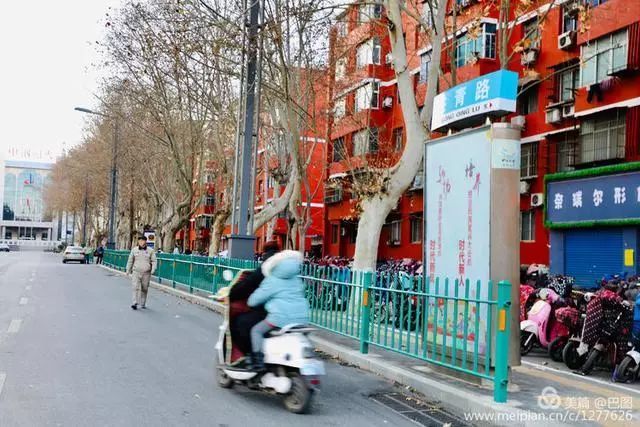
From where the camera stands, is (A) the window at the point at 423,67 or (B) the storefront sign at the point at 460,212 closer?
(B) the storefront sign at the point at 460,212

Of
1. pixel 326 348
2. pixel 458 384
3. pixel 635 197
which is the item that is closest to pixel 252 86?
pixel 326 348

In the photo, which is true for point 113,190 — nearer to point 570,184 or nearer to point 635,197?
point 570,184

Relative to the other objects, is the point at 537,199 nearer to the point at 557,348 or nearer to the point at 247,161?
the point at 247,161

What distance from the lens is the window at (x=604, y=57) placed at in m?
18.8

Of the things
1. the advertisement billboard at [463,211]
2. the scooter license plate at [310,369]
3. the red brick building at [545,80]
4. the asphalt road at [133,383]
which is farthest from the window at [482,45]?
the scooter license plate at [310,369]

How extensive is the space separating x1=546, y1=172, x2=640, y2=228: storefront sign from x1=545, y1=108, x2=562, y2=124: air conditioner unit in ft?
6.88

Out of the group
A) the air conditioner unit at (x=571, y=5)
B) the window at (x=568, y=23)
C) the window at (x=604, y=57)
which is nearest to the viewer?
the air conditioner unit at (x=571, y=5)

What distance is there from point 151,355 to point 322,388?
2.71 meters

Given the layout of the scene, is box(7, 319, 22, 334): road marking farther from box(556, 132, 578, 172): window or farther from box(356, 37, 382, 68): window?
box(356, 37, 382, 68): window

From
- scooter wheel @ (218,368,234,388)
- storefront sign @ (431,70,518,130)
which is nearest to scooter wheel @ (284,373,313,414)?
scooter wheel @ (218,368,234,388)

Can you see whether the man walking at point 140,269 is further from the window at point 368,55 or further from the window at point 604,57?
the window at point 368,55

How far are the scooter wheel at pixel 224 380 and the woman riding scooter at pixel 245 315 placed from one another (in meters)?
0.45

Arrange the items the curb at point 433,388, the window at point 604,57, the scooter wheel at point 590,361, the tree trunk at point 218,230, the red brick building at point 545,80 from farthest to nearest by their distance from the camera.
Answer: the tree trunk at point 218,230 → the window at point 604,57 → the red brick building at point 545,80 → the scooter wheel at point 590,361 → the curb at point 433,388

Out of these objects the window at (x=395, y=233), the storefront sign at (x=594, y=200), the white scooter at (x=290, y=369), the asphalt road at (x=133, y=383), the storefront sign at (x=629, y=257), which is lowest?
the asphalt road at (x=133, y=383)
